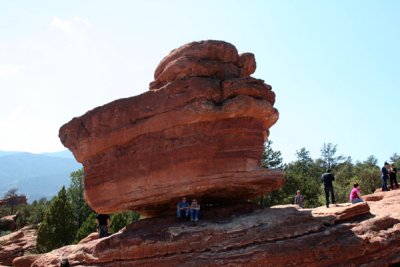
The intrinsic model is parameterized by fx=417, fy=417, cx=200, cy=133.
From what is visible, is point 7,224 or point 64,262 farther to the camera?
point 7,224

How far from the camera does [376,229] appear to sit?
16.3m

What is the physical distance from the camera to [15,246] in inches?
2021

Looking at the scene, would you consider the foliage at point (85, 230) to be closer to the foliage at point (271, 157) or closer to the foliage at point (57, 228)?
Answer: the foliage at point (57, 228)

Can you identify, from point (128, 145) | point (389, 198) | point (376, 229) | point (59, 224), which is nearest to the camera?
point (376, 229)

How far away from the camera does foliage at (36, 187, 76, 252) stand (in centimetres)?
4669

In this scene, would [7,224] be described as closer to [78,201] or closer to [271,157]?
[78,201]

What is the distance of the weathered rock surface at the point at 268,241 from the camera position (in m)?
15.4

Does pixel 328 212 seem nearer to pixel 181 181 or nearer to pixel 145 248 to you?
pixel 181 181

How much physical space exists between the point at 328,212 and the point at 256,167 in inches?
145

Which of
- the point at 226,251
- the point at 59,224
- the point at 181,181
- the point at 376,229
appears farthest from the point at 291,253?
the point at 59,224

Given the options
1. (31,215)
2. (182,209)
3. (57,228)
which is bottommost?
(57,228)

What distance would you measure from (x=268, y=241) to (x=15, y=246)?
146ft

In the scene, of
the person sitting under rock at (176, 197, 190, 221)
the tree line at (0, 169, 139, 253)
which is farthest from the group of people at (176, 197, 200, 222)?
the tree line at (0, 169, 139, 253)

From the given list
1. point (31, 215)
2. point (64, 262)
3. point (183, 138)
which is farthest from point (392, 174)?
point (31, 215)
